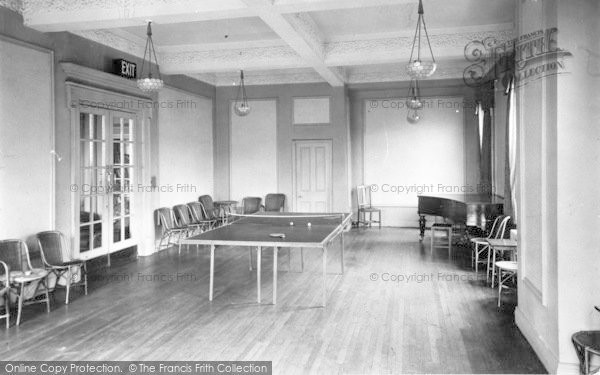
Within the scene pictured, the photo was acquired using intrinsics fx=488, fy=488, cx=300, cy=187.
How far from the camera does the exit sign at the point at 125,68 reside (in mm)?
7699

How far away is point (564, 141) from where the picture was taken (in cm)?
351

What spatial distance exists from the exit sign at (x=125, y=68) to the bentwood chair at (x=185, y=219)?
2671 millimetres

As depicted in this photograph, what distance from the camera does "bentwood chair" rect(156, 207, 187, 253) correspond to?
894cm

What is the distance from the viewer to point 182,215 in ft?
31.2

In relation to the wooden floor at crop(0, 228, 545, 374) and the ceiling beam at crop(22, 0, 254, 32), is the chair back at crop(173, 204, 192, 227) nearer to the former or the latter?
the wooden floor at crop(0, 228, 545, 374)

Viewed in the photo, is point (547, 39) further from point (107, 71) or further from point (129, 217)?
point (129, 217)

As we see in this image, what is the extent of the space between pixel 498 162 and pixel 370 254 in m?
3.23

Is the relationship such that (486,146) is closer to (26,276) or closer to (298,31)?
(298,31)

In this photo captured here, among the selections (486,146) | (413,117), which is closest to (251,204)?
(413,117)

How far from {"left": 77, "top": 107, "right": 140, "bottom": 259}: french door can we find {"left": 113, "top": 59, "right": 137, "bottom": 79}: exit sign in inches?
24.7

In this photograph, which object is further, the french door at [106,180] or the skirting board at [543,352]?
the french door at [106,180]

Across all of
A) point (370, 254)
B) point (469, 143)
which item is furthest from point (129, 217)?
point (469, 143)

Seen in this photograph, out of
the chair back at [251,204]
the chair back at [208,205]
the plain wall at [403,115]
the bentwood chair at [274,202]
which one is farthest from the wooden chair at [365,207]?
the chair back at [208,205]

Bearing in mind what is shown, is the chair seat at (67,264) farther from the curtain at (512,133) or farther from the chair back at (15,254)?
the curtain at (512,133)
